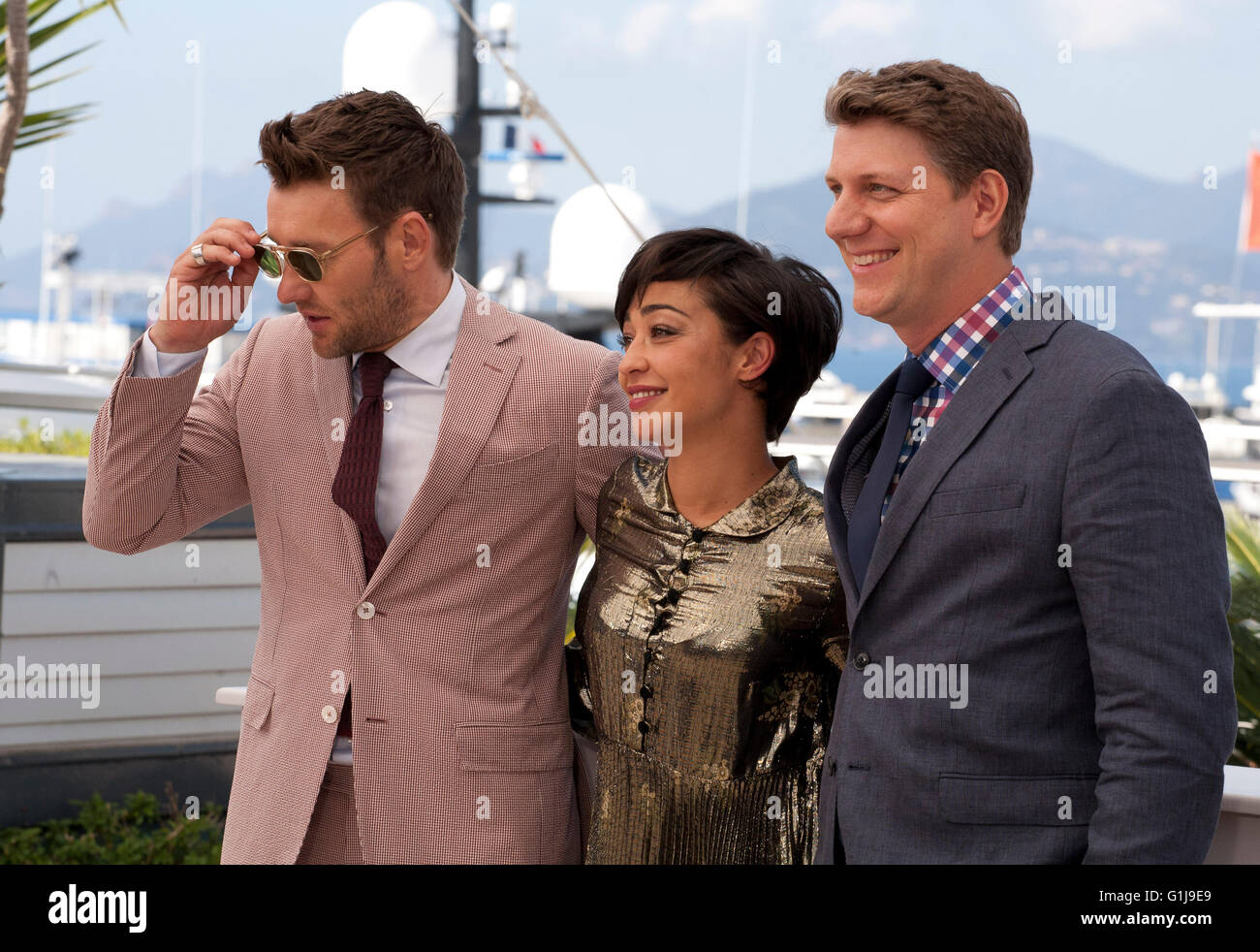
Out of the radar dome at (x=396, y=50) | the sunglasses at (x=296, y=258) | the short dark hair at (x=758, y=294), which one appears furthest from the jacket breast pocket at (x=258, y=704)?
the radar dome at (x=396, y=50)

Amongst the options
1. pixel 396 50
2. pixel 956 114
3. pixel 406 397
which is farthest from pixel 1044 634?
pixel 396 50

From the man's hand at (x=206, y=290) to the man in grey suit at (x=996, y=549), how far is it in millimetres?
1024

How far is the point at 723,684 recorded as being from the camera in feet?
6.97

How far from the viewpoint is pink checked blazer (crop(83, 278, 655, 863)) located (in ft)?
7.36

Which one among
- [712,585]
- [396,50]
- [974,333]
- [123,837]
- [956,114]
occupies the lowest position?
[123,837]

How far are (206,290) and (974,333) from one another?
1279 mm

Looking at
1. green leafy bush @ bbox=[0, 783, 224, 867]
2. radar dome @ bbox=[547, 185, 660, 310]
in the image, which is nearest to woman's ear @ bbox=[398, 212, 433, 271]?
green leafy bush @ bbox=[0, 783, 224, 867]

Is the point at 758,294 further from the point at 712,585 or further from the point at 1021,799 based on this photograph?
the point at 1021,799

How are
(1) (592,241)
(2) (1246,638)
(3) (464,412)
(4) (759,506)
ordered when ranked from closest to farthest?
(4) (759,506) → (3) (464,412) → (2) (1246,638) → (1) (592,241)

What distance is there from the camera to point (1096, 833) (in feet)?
5.24

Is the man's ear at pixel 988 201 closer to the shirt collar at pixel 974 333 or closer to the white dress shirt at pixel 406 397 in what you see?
the shirt collar at pixel 974 333

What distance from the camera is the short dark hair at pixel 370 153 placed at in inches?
90.8
